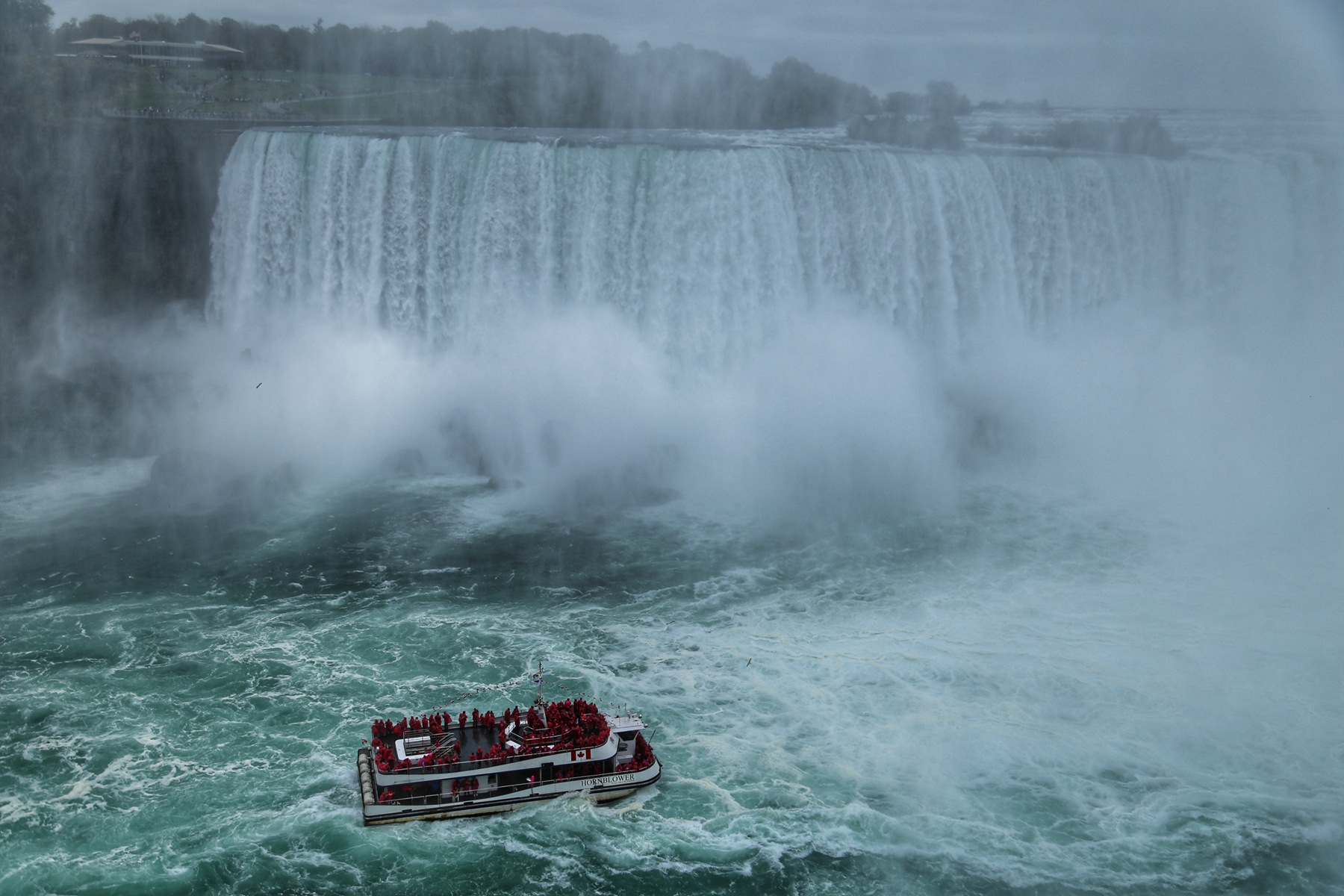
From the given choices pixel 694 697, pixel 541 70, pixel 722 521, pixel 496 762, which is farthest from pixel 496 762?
pixel 541 70

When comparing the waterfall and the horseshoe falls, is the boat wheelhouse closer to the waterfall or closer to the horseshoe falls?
the horseshoe falls

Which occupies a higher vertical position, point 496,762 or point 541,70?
point 541,70

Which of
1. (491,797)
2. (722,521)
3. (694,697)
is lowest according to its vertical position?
(491,797)

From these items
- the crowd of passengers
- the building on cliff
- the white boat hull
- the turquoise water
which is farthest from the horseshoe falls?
the building on cliff

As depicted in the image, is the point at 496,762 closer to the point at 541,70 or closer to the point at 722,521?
the point at 722,521

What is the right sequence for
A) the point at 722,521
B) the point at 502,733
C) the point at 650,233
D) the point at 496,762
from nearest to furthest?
1. the point at 496,762
2. the point at 502,733
3. the point at 722,521
4. the point at 650,233

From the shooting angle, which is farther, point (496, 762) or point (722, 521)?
point (722, 521)

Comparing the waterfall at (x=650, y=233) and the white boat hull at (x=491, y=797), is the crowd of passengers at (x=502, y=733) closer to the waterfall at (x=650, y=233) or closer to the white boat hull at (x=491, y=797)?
the white boat hull at (x=491, y=797)
